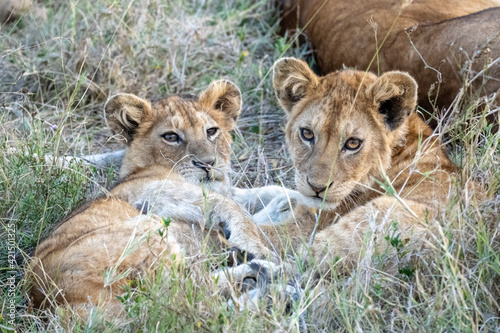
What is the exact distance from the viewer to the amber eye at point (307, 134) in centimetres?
352

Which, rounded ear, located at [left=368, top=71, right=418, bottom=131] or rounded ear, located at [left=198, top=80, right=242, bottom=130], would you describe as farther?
rounded ear, located at [left=198, top=80, right=242, bottom=130]

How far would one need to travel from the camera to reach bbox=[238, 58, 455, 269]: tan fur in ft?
10.5

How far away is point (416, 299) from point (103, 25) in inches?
156

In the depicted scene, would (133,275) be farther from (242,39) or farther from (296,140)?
(242,39)

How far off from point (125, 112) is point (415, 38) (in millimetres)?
2123

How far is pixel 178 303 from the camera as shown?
2.49 metres

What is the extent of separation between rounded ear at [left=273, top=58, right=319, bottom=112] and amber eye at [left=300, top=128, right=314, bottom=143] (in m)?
0.26

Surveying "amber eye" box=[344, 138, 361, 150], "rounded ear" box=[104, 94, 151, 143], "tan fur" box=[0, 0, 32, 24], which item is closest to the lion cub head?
"rounded ear" box=[104, 94, 151, 143]

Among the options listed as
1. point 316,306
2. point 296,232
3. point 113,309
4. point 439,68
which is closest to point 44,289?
point 113,309

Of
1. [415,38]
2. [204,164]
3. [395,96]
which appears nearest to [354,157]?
[395,96]

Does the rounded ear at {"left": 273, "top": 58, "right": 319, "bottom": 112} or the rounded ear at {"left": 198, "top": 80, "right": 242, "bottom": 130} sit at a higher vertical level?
the rounded ear at {"left": 273, "top": 58, "right": 319, "bottom": 112}

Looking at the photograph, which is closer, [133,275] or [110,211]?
[133,275]

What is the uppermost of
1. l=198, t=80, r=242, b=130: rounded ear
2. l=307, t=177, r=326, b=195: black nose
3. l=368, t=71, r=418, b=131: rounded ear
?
l=368, t=71, r=418, b=131: rounded ear

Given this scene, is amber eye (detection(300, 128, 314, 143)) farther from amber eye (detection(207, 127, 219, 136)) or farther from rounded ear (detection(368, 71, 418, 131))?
amber eye (detection(207, 127, 219, 136))
